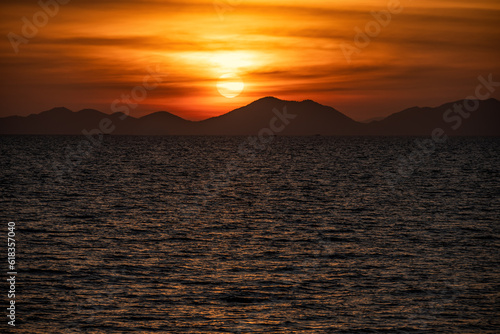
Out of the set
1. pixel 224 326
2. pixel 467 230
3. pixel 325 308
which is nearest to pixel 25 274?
pixel 224 326

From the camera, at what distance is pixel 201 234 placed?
40.3 metres

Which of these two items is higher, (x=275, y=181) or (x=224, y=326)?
(x=275, y=181)

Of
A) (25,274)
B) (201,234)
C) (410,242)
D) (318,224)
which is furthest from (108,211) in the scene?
(410,242)

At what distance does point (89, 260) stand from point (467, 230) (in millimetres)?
26425

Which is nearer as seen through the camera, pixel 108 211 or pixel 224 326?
pixel 224 326

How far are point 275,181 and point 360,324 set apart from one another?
2416 inches

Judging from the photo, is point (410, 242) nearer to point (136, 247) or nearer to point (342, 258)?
point (342, 258)

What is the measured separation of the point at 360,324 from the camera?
896 inches

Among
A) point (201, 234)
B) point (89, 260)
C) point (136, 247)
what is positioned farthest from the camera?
point (201, 234)

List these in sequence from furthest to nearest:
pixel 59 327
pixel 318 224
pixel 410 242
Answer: pixel 318 224 < pixel 410 242 < pixel 59 327

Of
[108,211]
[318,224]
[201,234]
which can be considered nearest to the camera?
[201,234]

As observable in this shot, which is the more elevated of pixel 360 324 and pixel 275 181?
pixel 275 181

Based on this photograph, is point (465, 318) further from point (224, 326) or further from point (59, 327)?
point (59, 327)

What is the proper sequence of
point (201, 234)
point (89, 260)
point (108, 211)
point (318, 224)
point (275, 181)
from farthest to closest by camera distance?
point (275, 181) → point (108, 211) → point (318, 224) → point (201, 234) → point (89, 260)
